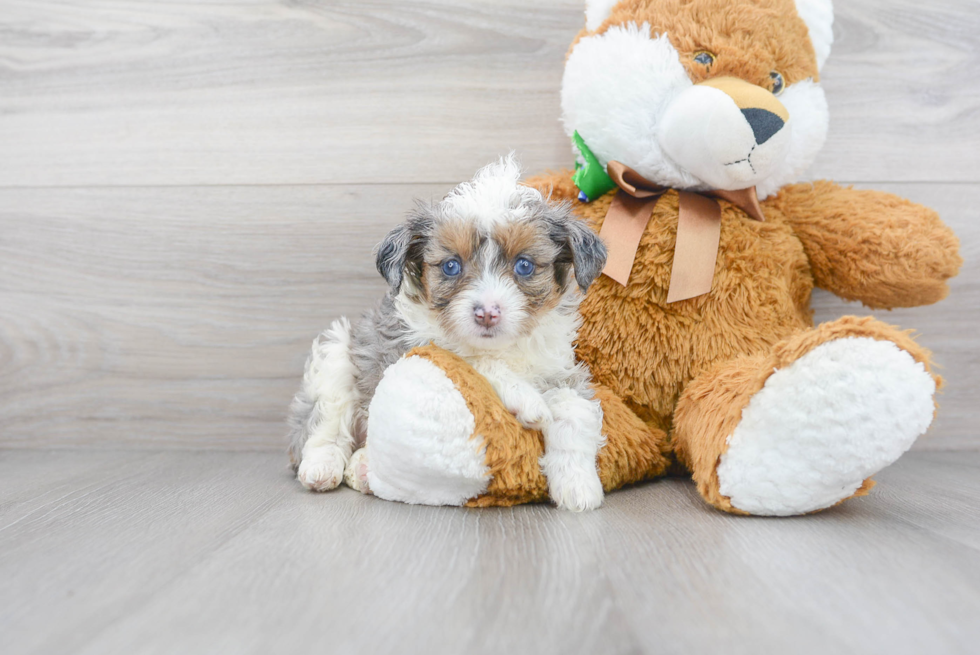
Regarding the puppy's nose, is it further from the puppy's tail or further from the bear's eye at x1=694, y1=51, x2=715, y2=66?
the bear's eye at x1=694, y1=51, x2=715, y2=66

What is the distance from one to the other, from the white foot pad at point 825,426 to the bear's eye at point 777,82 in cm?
72

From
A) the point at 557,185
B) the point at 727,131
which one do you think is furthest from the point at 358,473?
the point at 727,131

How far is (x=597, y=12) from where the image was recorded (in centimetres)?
173

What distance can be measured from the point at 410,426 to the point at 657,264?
2.37 feet

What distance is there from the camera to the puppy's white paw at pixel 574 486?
4.53 ft

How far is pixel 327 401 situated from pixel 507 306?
0.59m

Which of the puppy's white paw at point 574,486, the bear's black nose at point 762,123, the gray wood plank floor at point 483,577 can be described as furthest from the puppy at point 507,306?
the bear's black nose at point 762,123

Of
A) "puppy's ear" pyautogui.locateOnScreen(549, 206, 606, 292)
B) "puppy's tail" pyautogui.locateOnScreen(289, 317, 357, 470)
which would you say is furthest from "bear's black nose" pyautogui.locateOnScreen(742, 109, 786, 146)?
"puppy's tail" pyautogui.locateOnScreen(289, 317, 357, 470)

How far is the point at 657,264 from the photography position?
1642 mm

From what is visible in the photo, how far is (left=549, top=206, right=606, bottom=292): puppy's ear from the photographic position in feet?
4.75

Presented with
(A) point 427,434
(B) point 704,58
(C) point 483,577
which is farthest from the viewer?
(B) point 704,58

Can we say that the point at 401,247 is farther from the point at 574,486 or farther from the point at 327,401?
the point at 574,486

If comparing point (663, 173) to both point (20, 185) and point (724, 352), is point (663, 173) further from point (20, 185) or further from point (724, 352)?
point (20, 185)

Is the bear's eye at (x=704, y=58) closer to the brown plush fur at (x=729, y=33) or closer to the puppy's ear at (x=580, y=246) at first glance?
the brown plush fur at (x=729, y=33)
